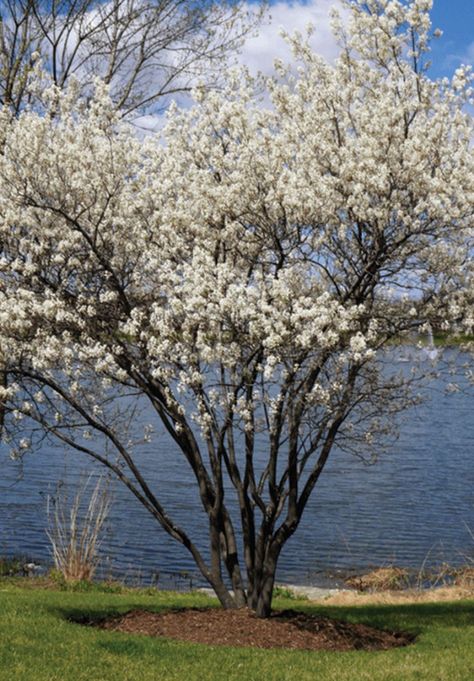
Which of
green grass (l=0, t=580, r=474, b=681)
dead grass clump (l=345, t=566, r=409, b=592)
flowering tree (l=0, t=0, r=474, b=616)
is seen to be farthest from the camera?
dead grass clump (l=345, t=566, r=409, b=592)

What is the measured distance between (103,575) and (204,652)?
9.50m

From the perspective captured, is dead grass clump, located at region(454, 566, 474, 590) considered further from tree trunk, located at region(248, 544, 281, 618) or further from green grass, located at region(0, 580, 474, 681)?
tree trunk, located at region(248, 544, 281, 618)

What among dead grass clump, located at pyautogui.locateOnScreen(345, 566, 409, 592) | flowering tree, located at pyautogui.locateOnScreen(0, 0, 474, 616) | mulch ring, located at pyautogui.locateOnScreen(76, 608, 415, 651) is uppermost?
flowering tree, located at pyautogui.locateOnScreen(0, 0, 474, 616)

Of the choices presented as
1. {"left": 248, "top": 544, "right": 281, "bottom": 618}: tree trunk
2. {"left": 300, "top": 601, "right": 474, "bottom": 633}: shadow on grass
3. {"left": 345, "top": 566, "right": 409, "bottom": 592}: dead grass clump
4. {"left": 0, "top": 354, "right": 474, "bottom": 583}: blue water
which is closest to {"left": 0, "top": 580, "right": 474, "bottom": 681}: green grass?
{"left": 300, "top": 601, "right": 474, "bottom": 633}: shadow on grass

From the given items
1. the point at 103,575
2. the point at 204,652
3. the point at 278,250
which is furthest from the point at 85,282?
the point at 103,575

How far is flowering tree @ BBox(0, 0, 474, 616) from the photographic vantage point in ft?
32.4

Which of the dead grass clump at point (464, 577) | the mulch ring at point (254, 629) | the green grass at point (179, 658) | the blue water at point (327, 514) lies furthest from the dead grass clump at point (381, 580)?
the mulch ring at point (254, 629)

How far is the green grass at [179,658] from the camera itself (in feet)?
28.2

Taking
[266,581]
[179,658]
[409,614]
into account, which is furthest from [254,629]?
[409,614]

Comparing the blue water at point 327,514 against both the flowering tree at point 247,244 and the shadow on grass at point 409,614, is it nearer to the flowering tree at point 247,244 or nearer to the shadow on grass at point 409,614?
the flowering tree at point 247,244

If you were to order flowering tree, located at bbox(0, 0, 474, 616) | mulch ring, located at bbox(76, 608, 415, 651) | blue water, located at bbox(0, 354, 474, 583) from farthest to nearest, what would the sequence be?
blue water, located at bbox(0, 354, 474, 583) → mulch ring, located at bbox(76, 608, 415, 651) → flowering tree, located at bbox(0, 0, 474, 616)

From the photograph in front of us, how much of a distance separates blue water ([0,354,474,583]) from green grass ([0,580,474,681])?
15.7ft

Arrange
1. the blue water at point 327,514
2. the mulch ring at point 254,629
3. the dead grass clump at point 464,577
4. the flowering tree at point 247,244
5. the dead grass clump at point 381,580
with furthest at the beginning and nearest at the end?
the blue water at point 327,514
the dead grass clump at point 381,580
the dead grass clump at point 464,577
the mulch ring at point 254,629
the flowering tree at point 247,244

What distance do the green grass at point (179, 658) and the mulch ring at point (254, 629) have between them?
0.42 m
